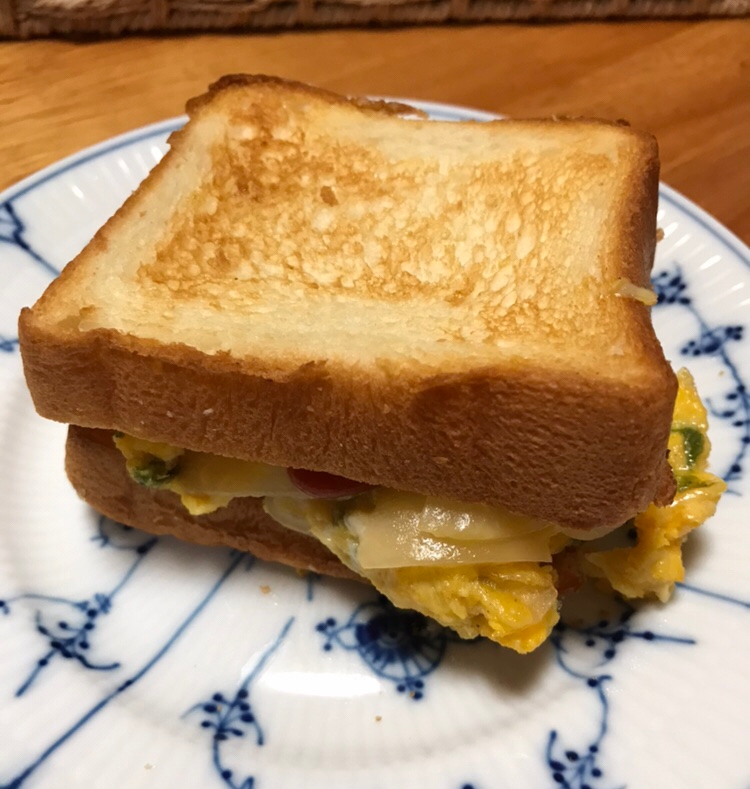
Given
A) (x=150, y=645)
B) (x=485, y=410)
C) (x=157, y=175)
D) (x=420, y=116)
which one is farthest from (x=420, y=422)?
(x=420, y=116)

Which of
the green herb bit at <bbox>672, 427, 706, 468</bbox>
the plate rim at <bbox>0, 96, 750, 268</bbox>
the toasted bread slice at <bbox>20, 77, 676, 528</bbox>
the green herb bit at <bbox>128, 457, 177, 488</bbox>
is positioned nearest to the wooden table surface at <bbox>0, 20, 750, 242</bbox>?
the plate rim at <bbox>0, 96, 750, 268</bbox>

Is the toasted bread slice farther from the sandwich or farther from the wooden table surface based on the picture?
the wooden table surface

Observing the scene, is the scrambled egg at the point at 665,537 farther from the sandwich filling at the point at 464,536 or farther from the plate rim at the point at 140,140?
the plate rim at the point at 140,140

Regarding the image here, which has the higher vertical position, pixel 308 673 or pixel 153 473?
pixel 153 473

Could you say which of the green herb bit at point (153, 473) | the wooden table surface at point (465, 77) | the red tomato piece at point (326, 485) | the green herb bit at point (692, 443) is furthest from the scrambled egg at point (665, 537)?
the wooden table surface at point (465, 77)

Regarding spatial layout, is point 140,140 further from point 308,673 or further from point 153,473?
point 308,673

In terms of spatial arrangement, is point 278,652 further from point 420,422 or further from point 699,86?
point 699,86

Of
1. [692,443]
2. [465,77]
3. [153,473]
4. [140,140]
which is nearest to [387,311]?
[153,473]
